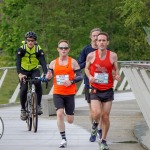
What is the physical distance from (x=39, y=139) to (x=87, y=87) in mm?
1344

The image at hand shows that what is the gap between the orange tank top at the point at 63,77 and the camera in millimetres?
11719

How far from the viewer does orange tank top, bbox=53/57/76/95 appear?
461 inches

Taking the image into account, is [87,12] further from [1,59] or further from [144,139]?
[144,139]

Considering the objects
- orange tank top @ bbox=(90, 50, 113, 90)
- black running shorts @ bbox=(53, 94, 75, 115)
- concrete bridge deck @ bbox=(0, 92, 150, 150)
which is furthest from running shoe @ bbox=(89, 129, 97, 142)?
orange tank top @ bbox=(90, 50, 113, 90)

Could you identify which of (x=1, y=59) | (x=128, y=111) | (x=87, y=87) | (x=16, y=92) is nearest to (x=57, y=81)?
(x=87, y=87)

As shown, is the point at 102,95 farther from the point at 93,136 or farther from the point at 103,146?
the point at 93,136

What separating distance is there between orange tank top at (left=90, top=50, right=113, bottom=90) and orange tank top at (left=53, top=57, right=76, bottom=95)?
0.72 m

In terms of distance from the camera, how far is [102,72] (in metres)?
11.1

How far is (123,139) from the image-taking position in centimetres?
1280

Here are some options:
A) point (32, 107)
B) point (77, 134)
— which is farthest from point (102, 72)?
point (32, 107)

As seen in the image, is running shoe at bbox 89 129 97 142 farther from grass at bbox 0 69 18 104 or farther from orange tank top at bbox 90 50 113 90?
grass at bbox 0 69 18 104

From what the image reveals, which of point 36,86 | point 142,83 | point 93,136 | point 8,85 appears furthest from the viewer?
point 8,85

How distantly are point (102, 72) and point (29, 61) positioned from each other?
3150 mm

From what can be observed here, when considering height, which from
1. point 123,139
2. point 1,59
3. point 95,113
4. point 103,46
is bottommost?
point 1,59
